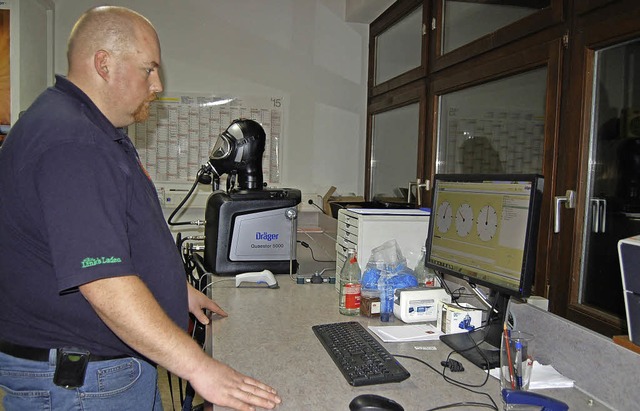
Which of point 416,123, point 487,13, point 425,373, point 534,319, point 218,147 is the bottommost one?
point 425,373

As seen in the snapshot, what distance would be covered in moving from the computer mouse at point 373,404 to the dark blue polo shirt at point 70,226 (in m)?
0.55

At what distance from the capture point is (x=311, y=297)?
6.62 feet

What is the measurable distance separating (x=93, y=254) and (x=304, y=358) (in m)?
0.62

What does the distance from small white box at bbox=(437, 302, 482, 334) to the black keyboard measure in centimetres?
25

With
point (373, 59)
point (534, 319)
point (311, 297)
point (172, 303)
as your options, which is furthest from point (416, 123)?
point (172, 303)

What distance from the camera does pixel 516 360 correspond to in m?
1.15

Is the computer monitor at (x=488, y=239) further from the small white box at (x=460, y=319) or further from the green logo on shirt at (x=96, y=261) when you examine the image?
the green logo on shirt at (x=96, y=261)

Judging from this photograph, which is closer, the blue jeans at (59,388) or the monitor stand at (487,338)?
the blue jeans at (59,388)

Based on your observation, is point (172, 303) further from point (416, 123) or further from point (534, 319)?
point (416, 123)

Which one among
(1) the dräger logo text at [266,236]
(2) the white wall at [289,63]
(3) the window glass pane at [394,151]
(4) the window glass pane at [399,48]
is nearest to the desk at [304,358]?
(1) the dräger logo text at [266,236]

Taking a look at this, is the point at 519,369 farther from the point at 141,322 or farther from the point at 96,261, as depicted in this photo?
the point at 96,261

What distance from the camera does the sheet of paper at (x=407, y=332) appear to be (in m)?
1.52

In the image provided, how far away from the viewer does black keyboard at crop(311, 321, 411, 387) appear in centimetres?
121

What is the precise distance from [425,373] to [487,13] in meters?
2.18
